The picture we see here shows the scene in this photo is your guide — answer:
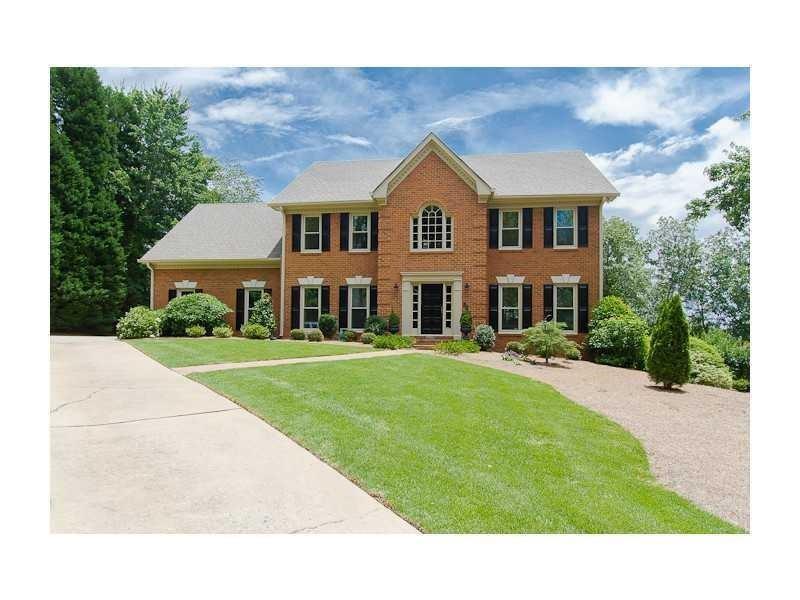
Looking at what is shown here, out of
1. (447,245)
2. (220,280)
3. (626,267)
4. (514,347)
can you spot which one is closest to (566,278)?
(514,347)

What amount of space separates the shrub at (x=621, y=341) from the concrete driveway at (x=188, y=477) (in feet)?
37.1

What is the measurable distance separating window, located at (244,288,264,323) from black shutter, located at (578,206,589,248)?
11305 millimetres

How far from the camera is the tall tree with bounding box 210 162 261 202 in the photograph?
28578 mm

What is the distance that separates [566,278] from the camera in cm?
1479

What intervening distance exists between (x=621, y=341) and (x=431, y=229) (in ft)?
21.9

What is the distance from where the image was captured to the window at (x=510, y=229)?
49.7 feet

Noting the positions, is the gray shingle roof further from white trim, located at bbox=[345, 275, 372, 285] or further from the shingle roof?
white trim, located at bbox=[345, 275, 372, 285]

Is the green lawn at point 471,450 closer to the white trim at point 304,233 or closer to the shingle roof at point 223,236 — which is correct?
the white trim at point 304,233

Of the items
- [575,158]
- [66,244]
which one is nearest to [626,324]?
[575,158]

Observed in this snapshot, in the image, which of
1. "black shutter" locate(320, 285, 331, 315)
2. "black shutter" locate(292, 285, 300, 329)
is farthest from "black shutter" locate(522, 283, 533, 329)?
"black shutter" locate(292, 285, 300, 329)

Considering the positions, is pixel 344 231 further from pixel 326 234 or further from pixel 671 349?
pixel 671 349

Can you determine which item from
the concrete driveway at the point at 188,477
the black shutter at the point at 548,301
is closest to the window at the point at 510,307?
the black shutter at the point at 548,301
